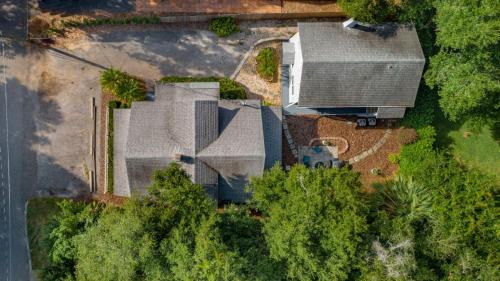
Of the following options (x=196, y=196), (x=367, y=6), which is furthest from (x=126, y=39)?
(x=367, y=6)

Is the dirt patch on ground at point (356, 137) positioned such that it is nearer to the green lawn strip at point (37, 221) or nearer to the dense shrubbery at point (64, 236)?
the dense shrubbery at point (64, 236)

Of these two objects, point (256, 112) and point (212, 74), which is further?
point (212, 74)

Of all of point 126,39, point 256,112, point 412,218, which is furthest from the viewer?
point 126,39

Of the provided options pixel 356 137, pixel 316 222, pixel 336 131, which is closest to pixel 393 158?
pixel 356 137

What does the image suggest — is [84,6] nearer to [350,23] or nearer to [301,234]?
[350,23]

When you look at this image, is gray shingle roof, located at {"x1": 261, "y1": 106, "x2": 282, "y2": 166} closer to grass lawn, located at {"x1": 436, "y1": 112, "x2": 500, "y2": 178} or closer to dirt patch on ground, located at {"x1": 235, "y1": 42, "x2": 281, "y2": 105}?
dirt patch on ground, located at {"x1": 235, "y1": 42, "x2": 281, "y2": 105}

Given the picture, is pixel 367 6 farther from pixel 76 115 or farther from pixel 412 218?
pixel 76 115
